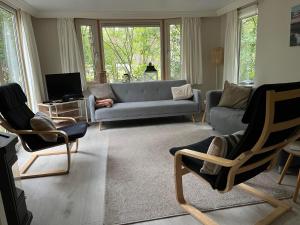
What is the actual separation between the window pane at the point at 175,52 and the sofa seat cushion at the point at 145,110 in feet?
3.81

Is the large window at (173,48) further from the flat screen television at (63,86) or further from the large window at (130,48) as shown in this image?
the flat screen television at (63,86)

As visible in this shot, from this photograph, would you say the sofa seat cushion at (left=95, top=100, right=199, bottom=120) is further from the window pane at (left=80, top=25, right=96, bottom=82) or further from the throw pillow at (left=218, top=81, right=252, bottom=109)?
the window pane at (left=80, top=25, right=96, bottom=82)

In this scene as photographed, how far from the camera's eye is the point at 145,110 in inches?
170

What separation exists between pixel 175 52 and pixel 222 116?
243 centimetres

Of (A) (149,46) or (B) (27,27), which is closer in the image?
(B) (27,27)

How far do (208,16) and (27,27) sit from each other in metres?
3.71

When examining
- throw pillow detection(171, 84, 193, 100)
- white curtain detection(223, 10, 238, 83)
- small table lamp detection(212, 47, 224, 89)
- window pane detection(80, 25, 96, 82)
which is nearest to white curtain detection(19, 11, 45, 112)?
window pane detection(80, 25, 96, 82)

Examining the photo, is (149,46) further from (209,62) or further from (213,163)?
(213,163)

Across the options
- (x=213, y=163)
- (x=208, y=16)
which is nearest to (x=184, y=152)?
(x=213, y=163)

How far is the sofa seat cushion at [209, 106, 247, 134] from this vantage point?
3067 mm

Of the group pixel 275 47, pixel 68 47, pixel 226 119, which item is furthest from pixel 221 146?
pixel 68 47

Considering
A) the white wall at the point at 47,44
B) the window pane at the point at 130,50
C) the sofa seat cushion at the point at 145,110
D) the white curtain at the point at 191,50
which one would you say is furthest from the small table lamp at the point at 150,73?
the white wall at the point at 47,44

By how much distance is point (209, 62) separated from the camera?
546cm

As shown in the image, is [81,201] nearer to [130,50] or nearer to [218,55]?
[130,50]
